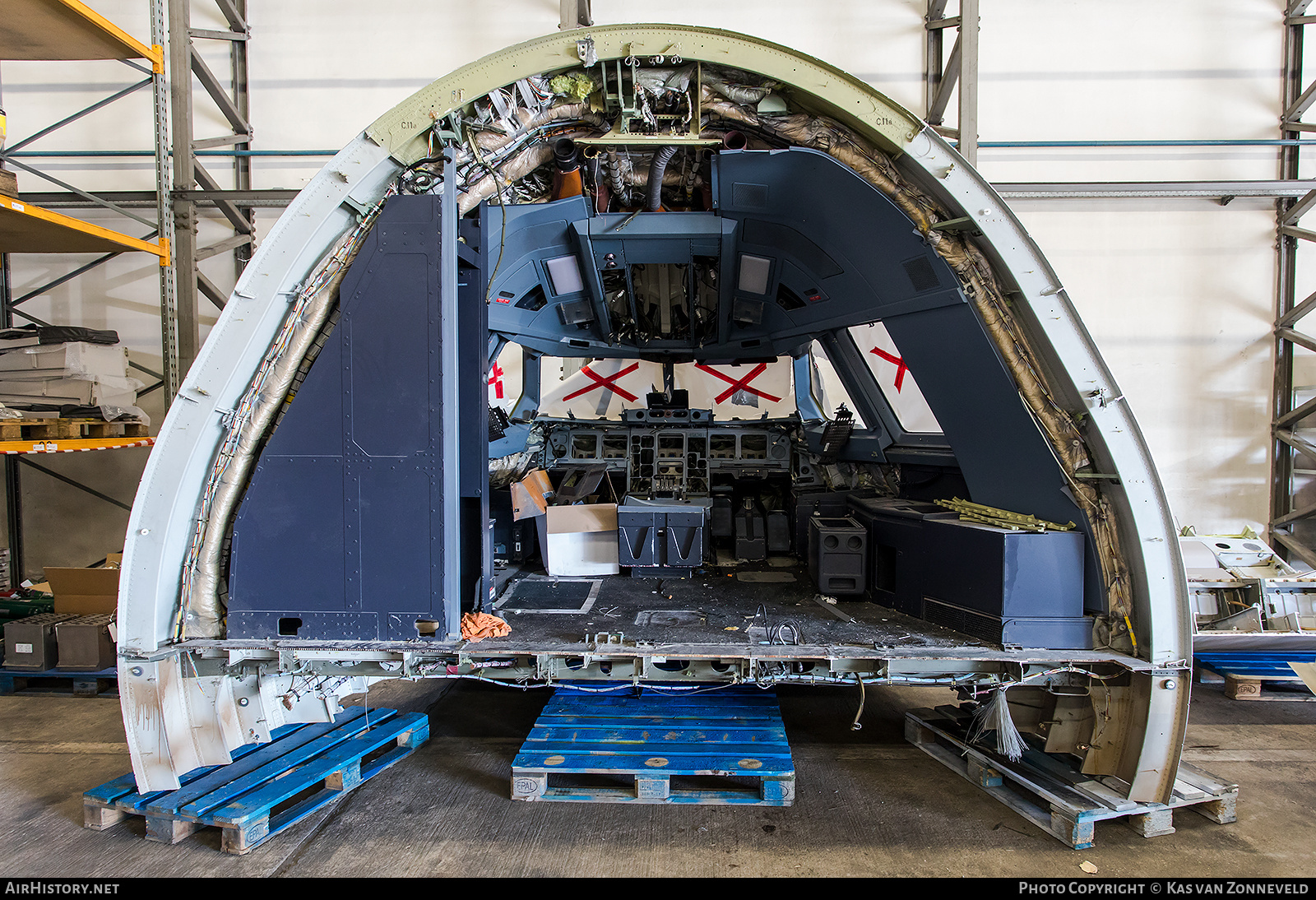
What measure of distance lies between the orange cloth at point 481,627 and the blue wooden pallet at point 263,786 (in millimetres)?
1134

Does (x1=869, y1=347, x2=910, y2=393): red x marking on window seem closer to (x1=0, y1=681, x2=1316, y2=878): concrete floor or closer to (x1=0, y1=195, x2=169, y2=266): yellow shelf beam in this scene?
(x1=0, y1=681, x2=1316, y2=878): concrete floor

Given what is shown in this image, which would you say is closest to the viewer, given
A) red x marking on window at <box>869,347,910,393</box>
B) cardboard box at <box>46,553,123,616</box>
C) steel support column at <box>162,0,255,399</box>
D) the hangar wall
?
cardboard box at <box>46,553,123,616</box>

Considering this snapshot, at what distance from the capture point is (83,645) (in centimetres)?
517

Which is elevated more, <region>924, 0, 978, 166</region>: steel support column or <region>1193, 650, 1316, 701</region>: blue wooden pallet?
<region>924, 0, 978, 166</region>: steel support column

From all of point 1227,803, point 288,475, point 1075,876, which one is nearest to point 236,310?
point 288,475

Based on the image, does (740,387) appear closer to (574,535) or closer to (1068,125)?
(574,535)

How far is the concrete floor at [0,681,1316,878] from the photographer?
3.03 metres

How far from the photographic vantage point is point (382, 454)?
3379 millimetres

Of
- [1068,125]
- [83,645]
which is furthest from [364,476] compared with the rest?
[1068,125]

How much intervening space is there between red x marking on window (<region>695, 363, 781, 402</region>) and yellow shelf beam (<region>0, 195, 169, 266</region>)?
5.84 metres

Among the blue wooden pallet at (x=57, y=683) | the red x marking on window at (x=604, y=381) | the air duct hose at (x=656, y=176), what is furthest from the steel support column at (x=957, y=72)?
the blue wooden pallet at (x=57, y=683)

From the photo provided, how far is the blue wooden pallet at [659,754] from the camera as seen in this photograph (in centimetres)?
348

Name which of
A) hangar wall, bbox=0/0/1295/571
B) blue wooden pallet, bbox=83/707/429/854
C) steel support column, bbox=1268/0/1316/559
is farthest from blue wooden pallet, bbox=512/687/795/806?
steel support column, bbox=1268/0/1316/559

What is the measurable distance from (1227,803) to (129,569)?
20.1 feet
